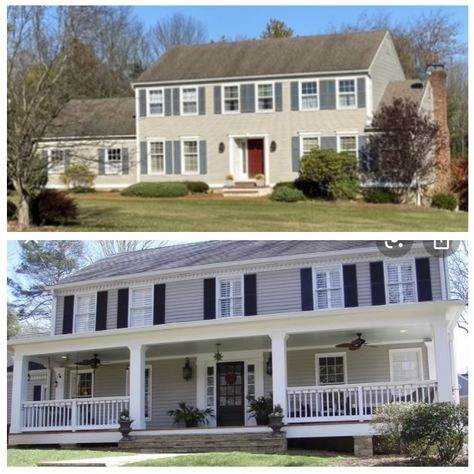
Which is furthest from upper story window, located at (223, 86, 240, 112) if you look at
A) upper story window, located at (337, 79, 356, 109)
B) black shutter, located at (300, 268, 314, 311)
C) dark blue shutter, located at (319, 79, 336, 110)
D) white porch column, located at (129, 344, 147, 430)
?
white porch column, located at (129, 344, 147, 430)

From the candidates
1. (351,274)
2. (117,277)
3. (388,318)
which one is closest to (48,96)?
(117,277)

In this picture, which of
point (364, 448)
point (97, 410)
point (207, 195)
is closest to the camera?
point (364, 448)

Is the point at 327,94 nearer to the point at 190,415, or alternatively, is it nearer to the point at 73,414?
the point at 190,415

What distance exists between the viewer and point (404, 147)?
28.0 m

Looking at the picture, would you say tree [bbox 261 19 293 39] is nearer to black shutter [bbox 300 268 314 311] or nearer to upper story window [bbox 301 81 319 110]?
upper story window [bbox 301 81 319 110]

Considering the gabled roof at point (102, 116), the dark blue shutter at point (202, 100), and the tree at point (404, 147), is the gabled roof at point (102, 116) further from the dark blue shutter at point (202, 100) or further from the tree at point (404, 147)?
the tree at point (404, 147)

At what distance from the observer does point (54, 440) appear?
1684 centimetres

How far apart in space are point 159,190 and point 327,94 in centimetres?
719

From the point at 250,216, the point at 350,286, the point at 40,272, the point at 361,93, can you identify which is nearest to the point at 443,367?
the point at 350,286

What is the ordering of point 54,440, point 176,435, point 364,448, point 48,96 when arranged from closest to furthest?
point 364,448
point 176,435
point 54,440
point 48,96

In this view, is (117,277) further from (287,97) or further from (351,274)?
(287,97)

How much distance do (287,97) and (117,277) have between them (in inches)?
536

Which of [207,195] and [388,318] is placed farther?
[207,195]

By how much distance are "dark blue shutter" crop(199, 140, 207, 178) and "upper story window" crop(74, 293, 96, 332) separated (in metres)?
12.6
